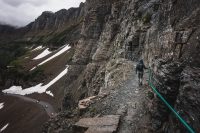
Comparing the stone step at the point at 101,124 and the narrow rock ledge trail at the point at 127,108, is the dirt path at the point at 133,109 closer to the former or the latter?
the narrow rock ledge trail at the point at 127,108

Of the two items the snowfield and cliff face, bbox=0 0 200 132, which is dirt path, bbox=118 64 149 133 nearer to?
cliff face, bbox=0 0 200 132

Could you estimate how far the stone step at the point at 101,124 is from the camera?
9.87 meters

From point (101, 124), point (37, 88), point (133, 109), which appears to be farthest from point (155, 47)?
point (37, 88)

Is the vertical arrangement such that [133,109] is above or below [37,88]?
above

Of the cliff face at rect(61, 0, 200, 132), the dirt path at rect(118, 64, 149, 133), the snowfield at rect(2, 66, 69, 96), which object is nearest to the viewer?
the cliff face at rect(61, 0, 200, 132)

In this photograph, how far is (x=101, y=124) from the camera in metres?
10.4

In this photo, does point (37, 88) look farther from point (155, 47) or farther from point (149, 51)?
point (155, 47)

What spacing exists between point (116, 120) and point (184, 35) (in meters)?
5.27

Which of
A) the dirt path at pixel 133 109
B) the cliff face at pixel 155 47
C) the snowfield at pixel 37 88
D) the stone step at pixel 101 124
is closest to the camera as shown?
the cliff face at pixel 155 47

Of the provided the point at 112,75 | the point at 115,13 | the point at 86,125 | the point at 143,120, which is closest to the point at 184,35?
the point at 143,120

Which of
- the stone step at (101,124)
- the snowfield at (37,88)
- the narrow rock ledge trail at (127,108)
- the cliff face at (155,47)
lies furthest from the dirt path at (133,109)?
the snowfield at (37,88)

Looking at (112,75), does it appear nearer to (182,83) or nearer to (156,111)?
(156,111)

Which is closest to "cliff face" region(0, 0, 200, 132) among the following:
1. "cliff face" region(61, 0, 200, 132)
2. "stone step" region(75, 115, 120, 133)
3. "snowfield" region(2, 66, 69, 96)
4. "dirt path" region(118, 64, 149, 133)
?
"cliff face" region(61, 0, 200, 132)

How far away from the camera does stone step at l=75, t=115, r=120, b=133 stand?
9.87 meters
